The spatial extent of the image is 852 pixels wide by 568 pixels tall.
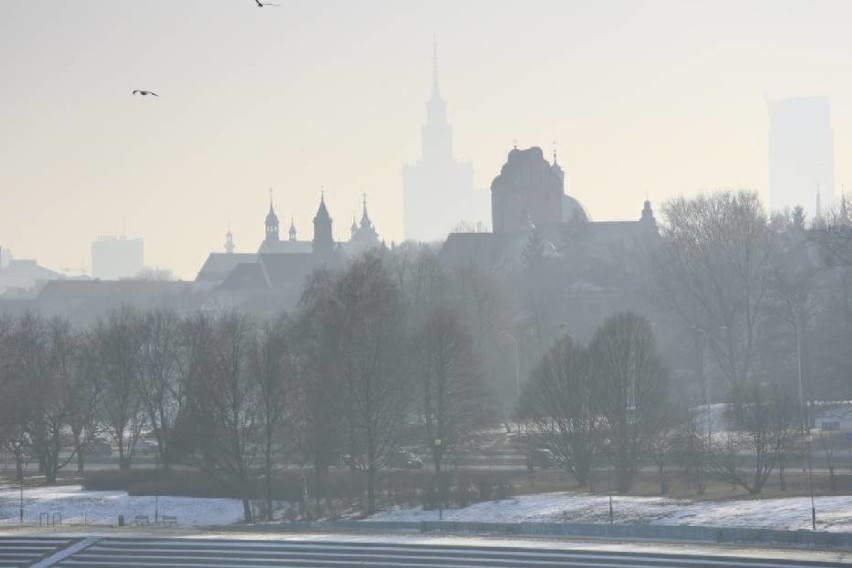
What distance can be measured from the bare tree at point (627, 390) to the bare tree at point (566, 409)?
0.66m

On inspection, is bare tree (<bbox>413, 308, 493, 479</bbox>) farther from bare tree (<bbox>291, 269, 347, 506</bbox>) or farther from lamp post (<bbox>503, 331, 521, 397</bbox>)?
lamp post (<bbox>503, 331, 521, 397</bbox>)

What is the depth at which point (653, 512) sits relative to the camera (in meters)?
50.4

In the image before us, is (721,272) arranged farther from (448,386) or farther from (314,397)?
(314,397)

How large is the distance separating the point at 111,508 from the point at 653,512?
24.4 m

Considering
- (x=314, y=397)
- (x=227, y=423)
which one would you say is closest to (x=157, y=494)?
(x=227, y=423)

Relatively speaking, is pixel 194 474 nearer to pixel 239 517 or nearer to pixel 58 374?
pixel 239 517

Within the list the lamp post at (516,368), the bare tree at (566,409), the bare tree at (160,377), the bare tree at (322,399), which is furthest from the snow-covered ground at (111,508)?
the lamp post at (516,368)

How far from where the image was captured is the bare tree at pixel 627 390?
192 ft

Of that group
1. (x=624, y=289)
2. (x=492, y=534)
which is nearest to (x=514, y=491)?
(x=492, y=534)

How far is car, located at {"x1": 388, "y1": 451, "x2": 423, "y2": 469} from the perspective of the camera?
67.2 m

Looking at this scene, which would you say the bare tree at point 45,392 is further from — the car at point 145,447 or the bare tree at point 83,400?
the car at point 145,447

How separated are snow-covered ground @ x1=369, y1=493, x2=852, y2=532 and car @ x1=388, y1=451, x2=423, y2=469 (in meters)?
10.6

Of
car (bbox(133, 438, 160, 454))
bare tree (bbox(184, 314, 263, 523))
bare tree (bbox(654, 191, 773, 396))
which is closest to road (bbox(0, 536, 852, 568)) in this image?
bare tree (bbox(184, 314, 263, 523))

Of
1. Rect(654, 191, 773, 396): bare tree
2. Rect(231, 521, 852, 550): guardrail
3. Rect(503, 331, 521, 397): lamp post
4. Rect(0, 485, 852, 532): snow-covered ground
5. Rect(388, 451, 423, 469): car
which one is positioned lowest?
Rect(231, 521, 852, 550): guardrail
